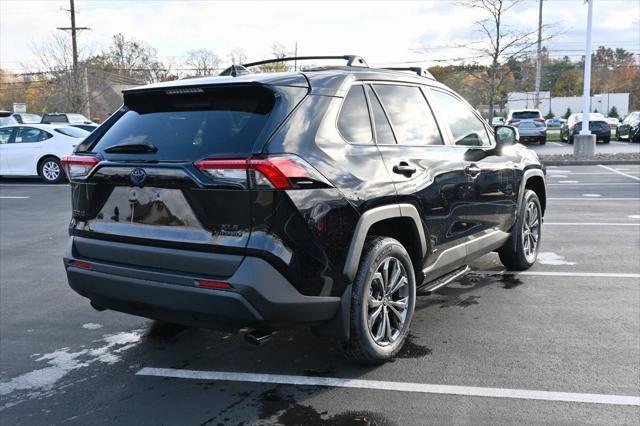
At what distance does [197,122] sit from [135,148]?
0.41 metres

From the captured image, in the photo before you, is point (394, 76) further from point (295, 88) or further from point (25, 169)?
point (25, 169)

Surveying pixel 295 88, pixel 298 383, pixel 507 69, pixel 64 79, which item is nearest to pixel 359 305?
pixel 298 383

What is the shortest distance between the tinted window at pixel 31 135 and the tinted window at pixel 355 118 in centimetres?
1454

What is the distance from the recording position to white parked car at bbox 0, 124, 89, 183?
15945 millimetres

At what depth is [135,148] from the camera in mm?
3432

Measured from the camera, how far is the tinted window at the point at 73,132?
16.1 m

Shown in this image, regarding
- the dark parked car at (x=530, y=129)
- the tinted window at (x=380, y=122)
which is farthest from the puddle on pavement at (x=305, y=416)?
the dark parked car at (x=530, y=129)

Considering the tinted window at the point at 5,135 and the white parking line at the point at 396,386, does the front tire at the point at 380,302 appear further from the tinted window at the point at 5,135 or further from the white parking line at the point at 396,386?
the tinted window at the point at 5,135

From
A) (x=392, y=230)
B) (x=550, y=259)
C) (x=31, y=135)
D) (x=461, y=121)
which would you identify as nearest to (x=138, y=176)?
(x=392, y=230)

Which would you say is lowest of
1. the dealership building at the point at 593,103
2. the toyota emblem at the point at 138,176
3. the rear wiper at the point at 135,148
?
Result: the toyota emblem at the point at 138,176

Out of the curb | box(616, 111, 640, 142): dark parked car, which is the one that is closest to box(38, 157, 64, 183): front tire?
the curb

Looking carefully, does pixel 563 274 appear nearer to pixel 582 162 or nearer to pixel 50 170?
pixel 50 170

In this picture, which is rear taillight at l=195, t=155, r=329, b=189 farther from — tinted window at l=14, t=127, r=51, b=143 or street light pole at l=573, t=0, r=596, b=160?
street light pole at l=573, t=0, r=596, b=160

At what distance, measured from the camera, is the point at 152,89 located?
141 inches
